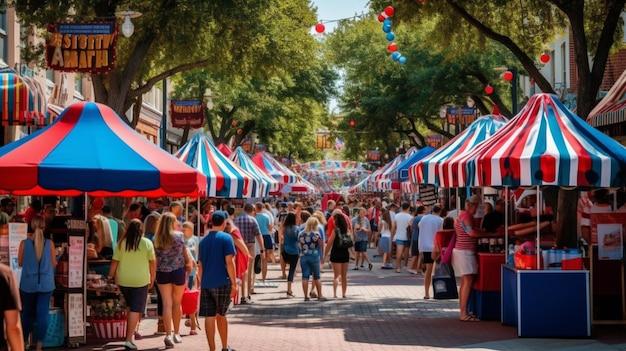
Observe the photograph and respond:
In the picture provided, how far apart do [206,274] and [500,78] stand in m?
28.0

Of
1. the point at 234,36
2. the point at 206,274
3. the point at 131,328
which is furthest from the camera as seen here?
the point at 234,36

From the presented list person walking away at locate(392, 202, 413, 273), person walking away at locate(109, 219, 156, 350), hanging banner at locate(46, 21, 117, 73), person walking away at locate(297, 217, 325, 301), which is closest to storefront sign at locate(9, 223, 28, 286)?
person walking away at locate(109, 219, 156, 350)

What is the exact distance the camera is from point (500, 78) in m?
38.7

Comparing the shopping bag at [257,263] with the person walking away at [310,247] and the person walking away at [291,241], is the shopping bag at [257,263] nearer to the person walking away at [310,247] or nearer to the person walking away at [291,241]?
the person walking away at [291,241]

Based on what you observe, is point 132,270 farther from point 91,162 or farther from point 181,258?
point 91,162

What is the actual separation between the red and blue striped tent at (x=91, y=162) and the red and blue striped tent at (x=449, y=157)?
3.91 m

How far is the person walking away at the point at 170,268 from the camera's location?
13.8m

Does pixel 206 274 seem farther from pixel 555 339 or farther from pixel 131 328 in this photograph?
pixel 555 339

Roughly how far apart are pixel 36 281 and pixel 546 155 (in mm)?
6581

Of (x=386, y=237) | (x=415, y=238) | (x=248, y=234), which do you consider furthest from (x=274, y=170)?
(x=248, y=234)

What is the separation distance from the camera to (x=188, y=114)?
1316 inches

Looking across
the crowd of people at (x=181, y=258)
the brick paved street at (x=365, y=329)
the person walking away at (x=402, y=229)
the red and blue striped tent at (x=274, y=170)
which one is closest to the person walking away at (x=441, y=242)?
the crowd of people at (x=181, y=258)

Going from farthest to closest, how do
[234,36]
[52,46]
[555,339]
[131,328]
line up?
[234,36] < [52,46] < [555,339] < [131,328]

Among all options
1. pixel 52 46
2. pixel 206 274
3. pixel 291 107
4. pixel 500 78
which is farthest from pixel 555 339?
pixel 291 107
